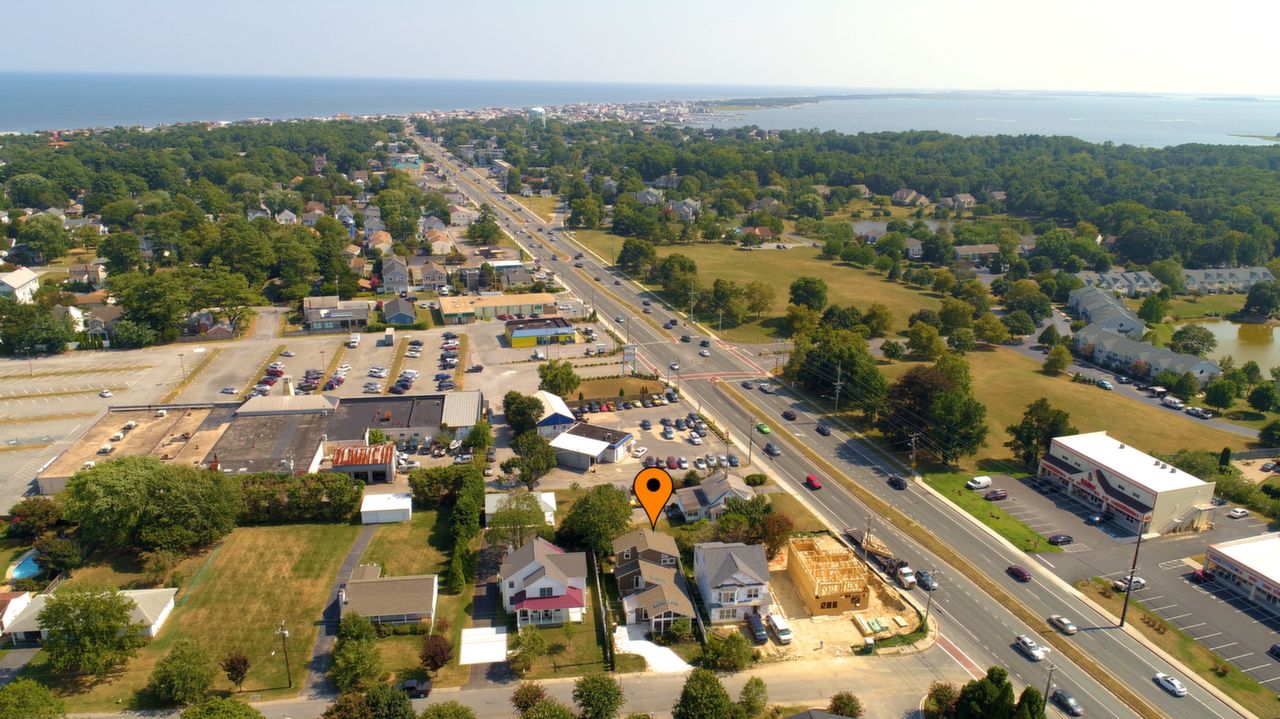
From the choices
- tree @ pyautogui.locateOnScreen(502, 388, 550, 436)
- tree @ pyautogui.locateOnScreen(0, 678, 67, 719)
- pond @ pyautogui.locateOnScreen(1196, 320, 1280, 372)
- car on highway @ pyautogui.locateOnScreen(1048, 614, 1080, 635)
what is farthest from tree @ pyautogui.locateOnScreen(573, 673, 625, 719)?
pond @ pyautogui.locateOnScreen(1196, 320, 1280, 372)

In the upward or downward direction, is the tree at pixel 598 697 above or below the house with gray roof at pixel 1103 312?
below

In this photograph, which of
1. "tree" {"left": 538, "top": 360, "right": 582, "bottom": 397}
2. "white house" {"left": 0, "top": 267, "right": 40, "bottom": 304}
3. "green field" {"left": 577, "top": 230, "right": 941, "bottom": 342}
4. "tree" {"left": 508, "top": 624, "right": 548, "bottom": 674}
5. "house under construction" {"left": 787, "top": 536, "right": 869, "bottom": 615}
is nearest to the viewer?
"tree" {"left": 508, "top": 624, "right": 548, "bottom": 674}

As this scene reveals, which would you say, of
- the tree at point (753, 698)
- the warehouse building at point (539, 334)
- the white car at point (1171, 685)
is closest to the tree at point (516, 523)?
the tree at point (753, 698)

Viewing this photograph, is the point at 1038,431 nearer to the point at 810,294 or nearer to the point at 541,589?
the point at 810,294

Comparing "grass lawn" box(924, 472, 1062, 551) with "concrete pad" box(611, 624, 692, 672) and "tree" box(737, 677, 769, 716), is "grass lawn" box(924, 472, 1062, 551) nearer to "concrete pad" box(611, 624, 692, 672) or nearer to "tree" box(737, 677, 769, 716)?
"tree" box(737, 677, 769, 716)

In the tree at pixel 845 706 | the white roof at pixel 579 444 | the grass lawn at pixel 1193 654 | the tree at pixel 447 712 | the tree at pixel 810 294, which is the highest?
the tree at pixel 810 294

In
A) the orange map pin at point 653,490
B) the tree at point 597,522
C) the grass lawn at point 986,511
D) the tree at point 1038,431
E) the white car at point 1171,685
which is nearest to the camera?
the white car at point 1171,685

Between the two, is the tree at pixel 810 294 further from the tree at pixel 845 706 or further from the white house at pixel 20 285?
the white house at pixel 20 285
